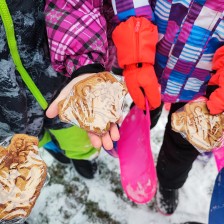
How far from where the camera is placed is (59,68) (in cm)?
92

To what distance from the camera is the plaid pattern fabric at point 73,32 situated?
34.0 inches

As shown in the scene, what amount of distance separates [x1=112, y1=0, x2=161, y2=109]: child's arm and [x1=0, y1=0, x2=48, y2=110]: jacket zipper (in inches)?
11.1

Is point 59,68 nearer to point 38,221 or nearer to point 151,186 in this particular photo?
point 151,186

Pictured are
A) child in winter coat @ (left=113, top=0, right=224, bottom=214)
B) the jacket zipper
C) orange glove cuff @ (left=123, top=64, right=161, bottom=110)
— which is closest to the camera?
the jacket zipper

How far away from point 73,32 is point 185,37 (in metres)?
0.33

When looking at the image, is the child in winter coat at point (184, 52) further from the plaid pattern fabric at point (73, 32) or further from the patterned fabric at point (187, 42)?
the plaid pattern fabric at point (73, 32)

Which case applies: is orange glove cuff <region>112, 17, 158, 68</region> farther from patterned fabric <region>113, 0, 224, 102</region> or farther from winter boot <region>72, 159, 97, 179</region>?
winter boot <region>72, 159, 97, 179</region>

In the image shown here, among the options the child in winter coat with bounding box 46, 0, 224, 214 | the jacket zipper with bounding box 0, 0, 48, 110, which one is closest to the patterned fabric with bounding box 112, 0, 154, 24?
the child in winter coat with bounding box 46, 0, 224, 214

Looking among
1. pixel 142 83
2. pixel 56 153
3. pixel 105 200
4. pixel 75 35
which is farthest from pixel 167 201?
pixel 75 35

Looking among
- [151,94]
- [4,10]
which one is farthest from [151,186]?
[4,10]

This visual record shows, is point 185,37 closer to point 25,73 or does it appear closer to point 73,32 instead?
point 73,32

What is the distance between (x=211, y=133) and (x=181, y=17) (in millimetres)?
342

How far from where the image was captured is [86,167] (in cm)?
154

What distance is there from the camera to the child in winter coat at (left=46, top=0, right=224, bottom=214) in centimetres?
86
